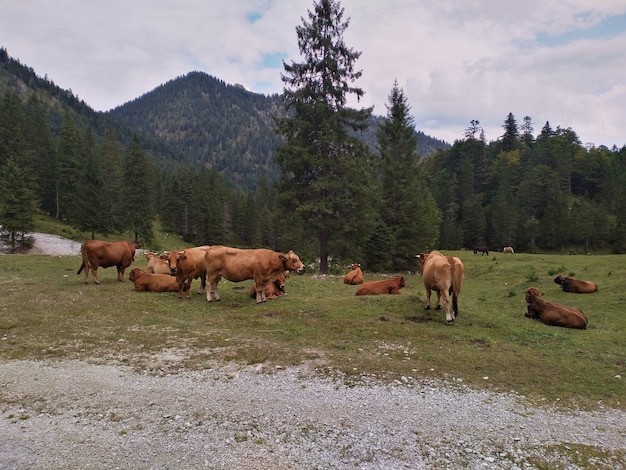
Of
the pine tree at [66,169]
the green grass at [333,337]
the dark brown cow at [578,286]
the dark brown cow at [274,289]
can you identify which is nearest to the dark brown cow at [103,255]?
the green grass at [333,337]

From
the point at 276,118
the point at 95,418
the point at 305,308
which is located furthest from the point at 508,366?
the point at 276,118

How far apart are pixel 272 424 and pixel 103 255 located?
1530cm

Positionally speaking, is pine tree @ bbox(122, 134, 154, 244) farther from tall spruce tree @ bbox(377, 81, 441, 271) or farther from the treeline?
the treeline

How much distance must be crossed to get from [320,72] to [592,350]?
24131 mm

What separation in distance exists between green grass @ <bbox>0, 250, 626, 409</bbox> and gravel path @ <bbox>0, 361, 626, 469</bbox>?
0.76 metres

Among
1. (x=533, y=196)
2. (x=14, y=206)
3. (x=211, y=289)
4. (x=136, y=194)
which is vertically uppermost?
(x=533, y=196)

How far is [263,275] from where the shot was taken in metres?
14.4

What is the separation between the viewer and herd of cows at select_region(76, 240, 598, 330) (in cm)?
1188

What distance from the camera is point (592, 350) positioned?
9289 mm

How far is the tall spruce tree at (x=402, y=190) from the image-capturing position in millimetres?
36594

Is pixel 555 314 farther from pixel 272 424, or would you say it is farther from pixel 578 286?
pixel 272 424

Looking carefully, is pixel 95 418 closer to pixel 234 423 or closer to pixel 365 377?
pixel 234 423

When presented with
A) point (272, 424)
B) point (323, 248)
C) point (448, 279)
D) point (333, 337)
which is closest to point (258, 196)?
point (323, 248)

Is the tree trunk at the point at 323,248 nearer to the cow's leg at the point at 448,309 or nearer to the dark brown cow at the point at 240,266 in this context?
the dark brown cow at the point at 240,266
